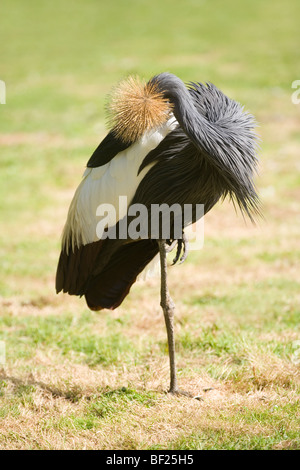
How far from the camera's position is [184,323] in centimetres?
482

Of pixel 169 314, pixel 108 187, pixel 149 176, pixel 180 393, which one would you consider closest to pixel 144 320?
pixel 169 314

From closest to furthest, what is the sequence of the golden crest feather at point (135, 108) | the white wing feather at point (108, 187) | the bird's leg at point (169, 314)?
1. the golden crest feather at point (135, 108)
2. the white wing feather at point (108, 187)
3. the bird's leg at point (169, 314)

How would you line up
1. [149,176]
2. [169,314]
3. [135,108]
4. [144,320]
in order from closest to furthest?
[135,108] < [149,176] < [169,314] < [144,320]

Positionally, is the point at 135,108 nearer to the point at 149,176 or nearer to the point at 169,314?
the point at 149,176

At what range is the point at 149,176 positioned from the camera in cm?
343

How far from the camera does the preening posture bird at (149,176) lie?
3156mm

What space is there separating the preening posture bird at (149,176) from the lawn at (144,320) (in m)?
0.43

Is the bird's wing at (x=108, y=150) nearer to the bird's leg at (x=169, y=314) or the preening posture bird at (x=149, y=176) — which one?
the preening posture bird at (x=149, y=176)

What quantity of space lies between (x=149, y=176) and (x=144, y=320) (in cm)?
182

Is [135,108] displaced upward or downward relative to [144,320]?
upward

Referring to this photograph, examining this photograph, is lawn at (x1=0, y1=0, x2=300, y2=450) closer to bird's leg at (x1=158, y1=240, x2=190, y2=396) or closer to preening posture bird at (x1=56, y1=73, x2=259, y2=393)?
bird's leg at (x1=158, y1=240, x2=190, y2=396)

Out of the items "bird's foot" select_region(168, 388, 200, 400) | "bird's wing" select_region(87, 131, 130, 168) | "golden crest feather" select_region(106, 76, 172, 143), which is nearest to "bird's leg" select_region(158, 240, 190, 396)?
"bird's foot" select_region(168, 388, 200, 400)

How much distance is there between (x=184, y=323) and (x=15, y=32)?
1755 cm

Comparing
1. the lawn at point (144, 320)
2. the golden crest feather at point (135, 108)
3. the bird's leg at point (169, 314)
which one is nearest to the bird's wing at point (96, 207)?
the golden crest feather at point (135, 108)
